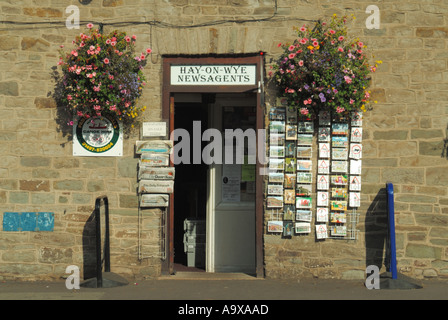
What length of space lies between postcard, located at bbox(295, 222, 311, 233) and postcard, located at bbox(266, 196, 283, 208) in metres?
0.33

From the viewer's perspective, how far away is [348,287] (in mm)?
8164

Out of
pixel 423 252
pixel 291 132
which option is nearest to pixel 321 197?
pixel 291 132

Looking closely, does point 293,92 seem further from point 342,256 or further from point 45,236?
point 45,236

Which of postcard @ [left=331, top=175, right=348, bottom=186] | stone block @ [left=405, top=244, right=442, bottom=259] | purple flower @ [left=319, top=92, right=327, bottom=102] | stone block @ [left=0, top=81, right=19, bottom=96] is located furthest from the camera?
stone block @ [left=0, top=81, right=19, bottom=96]

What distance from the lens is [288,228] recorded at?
8633 mm

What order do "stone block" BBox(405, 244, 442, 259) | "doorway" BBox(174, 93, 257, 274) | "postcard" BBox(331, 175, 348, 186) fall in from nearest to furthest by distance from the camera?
"stone block" BBox(405, 244, 442, 259)
"postcard" BBox(331, 175, 348, 186)
"doorway" BBox(174, 93, 257, 274)

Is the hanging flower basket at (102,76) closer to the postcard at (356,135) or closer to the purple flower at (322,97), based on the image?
the purple flower at (322,97)

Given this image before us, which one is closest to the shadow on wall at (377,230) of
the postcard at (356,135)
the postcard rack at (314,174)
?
the postcard rack at (314,174)

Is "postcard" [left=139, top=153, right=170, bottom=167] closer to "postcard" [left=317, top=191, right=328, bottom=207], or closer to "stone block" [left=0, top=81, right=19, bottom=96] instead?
"stone block" [left=0, top=81, right=19, bottom=96]

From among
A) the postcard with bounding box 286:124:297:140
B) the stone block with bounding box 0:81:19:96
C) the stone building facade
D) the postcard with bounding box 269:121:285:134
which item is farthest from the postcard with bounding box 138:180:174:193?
the stone block with bounding box 0:81:19:96

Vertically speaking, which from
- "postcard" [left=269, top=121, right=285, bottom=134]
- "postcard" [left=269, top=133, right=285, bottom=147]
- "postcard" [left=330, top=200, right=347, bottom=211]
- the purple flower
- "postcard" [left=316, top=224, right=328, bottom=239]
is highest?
the purple flower

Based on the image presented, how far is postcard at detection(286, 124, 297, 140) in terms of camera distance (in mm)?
8625

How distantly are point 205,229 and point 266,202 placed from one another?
1.60 metres
